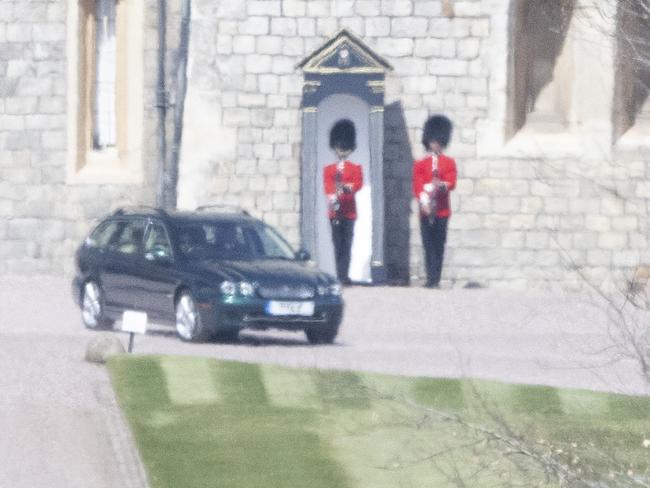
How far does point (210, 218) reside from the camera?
19.3 metres

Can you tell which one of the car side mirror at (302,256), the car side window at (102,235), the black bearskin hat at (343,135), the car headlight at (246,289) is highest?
the black bearskin hat at (343,135)

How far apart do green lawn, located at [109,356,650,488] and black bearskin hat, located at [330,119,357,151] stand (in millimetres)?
7961

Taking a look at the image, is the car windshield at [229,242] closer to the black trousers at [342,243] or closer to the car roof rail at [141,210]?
the car roof rail at [141,210]

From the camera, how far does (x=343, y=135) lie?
24.4 metres

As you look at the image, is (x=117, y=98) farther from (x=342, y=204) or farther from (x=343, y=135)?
(x=342, y=204)

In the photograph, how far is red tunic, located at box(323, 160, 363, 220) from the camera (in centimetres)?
2397

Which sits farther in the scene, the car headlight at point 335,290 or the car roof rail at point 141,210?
the car roof rail at point 141,210

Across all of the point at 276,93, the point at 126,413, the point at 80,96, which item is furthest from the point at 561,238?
the point at 126,413

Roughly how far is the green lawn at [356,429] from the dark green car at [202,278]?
132 centimetres

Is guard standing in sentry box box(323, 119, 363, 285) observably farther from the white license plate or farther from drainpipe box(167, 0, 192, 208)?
the white license plate

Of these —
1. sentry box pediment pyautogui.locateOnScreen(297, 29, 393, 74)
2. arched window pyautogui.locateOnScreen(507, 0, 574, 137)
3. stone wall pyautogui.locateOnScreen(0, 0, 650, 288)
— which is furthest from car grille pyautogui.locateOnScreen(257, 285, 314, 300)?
arched window pyautogui.locateOnScreen(507, 0, 574, 137)

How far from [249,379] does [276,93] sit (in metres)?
9.36

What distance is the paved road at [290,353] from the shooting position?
12805 millimetres

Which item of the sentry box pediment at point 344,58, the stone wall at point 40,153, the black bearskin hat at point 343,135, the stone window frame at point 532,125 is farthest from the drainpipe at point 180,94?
the stone window frame at point 532,125
